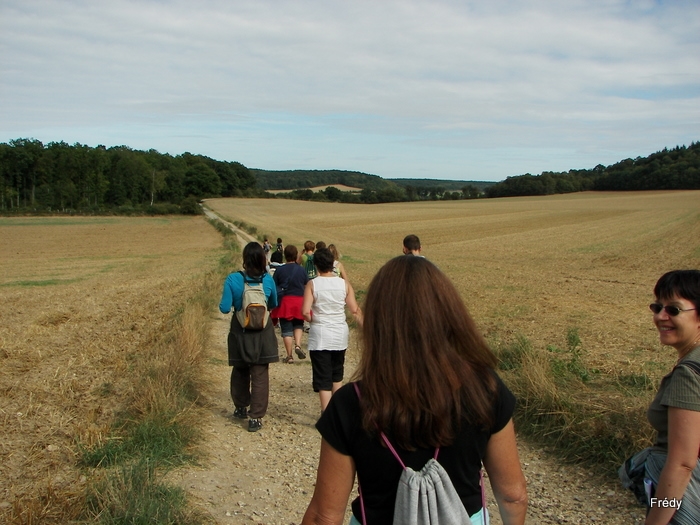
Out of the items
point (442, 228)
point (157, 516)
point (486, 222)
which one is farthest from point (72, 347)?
point (486, 222)

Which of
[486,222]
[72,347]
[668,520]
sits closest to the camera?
[668,520]

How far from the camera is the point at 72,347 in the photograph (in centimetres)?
982

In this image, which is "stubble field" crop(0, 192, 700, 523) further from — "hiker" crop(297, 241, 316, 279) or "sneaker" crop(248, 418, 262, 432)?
"hiker" crop(297, 241, 316, 279)

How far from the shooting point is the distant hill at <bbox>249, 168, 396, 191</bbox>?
522ft

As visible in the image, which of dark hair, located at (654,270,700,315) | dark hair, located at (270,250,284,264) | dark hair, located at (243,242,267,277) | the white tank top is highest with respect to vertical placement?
dark hair, located at (654,270,700,315)

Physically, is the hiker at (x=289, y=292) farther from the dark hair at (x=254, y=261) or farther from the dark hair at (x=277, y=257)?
the dark hair at (x=277, y=257)

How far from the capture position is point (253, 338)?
5918 millimetres

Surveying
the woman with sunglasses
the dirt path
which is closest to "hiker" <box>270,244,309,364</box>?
the dirt path

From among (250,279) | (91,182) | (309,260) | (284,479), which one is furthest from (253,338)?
(91,182)

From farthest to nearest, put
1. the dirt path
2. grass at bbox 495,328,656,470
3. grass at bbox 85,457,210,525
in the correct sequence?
1. grass at bbox 495,328,656,470
2. the dirt path
3. grass at bbox 85,457,210,525

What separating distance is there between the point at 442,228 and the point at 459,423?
49700 millimetres

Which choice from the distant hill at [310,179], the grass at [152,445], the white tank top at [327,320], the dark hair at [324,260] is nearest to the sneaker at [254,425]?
the grass at [152,445]

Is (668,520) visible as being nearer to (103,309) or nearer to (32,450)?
(32,450)

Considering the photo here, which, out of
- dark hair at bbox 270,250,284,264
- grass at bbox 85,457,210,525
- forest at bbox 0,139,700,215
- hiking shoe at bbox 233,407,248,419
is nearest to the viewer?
grass at bbox 85,457,210,525
